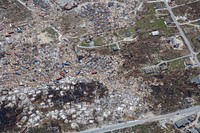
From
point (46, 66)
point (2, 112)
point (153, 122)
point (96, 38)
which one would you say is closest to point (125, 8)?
point (96, 38)

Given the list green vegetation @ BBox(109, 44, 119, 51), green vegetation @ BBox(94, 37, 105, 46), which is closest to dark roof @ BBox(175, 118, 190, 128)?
green vegetation @ BBox(109, 44, 119, 51)

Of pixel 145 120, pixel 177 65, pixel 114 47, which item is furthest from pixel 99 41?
pixel 145 120

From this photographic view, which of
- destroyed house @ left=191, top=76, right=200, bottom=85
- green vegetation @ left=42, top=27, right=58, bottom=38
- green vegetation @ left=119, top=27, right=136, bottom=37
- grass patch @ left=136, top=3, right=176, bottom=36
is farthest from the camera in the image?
green vegetation @ left=42, top=27, right=58, bottom=38

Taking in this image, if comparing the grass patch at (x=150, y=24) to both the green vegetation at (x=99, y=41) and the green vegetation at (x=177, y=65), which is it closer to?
the green vegetation at (x=177, y=65)

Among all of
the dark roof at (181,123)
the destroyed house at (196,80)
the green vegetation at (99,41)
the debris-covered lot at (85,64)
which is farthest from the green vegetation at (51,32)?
the dark roof at (181,123)

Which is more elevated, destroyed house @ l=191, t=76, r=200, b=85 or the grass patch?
the grass patch

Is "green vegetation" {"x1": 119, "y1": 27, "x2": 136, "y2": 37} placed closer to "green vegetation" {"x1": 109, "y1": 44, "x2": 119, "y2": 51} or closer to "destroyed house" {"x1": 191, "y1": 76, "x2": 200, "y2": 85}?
A: "green vegetation" {"x1": 109, "y1": 44, "x2": 119, "y2": 51}

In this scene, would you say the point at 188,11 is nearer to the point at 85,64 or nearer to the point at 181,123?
the point at 85,64

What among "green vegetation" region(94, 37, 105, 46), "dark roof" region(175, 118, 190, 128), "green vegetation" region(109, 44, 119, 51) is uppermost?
"green vegetation" region(94, 37, 105, 46)
